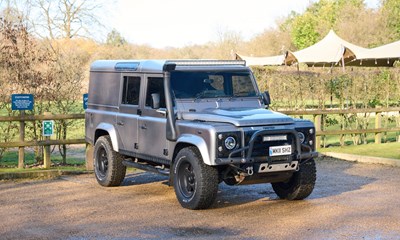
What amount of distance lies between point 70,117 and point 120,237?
6.37 meters

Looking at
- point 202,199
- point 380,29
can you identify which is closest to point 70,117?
point 202,199

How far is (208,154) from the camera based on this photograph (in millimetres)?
9219

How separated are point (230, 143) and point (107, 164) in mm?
3239

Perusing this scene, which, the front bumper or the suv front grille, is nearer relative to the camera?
the front bumper

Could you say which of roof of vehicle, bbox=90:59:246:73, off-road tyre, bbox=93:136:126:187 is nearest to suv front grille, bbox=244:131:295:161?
roof of vehicle, bbox=90:59:246:73

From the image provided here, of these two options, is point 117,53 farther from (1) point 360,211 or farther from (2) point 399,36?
(1) point 360,211

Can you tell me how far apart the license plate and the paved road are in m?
0.76

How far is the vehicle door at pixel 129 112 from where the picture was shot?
1102 centimetres

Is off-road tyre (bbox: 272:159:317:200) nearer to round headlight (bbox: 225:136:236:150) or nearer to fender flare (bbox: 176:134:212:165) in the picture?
round headlight (bbox: 225:136:236:150)

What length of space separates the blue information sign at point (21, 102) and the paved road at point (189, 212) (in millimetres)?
1719

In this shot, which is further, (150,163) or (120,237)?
(150,163)

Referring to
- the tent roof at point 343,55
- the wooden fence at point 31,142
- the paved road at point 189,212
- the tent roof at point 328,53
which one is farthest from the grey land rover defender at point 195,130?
the tent roof at point 328,53

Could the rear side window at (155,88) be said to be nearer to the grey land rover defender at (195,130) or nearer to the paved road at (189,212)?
the grey land rover defender at (195,130)

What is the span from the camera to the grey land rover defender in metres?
9.34
